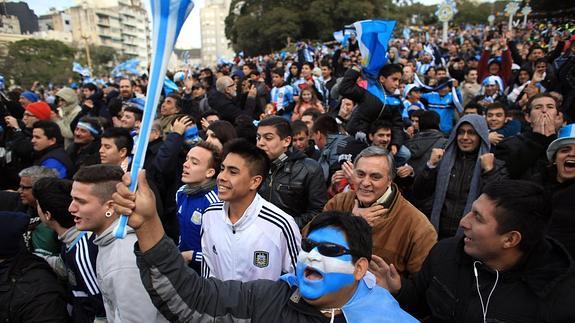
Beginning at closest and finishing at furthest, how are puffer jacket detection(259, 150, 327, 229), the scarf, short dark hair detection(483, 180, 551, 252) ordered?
1. short dark hair detection(483, 180, 551, 252)
2. the scarf
3. puffer jacket detection(259, 150, 327, 229)

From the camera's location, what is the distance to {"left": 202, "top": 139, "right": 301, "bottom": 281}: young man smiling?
265 cm

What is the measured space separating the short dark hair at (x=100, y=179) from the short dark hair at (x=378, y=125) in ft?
9.80

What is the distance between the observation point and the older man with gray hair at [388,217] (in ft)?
8.90

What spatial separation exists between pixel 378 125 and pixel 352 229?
3.00 metres

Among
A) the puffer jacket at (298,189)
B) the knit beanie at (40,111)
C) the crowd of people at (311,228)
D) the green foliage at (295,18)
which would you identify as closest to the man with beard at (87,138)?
the crowd of people at (311,228)

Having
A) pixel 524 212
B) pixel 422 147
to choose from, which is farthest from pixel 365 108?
pixel 524 212

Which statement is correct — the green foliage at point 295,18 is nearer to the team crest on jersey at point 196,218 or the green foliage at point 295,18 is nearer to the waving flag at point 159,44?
the team crest on jersey at point 196,218

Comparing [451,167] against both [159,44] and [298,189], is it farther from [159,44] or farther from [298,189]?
[159,44]

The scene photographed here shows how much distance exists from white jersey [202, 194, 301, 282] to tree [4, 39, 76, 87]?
42883mm

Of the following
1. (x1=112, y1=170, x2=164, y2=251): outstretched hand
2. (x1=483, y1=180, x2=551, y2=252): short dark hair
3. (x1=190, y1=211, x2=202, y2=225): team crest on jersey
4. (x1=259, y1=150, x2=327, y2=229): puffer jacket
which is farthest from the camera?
(x1=259, y1=150, x2=327, y2=229): puffer jacket

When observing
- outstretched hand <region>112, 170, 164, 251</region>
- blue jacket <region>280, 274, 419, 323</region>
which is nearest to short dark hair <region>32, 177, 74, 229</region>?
outstretched hand <region>112, 170, 164, 251</region>

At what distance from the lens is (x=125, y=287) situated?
7.00 ft

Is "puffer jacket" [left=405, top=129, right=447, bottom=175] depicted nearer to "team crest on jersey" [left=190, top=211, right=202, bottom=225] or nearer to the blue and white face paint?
"team crest on jersey" [left=190, top=211, right=202, bottom=225]

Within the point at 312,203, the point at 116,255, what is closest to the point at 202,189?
the point at 312,203
